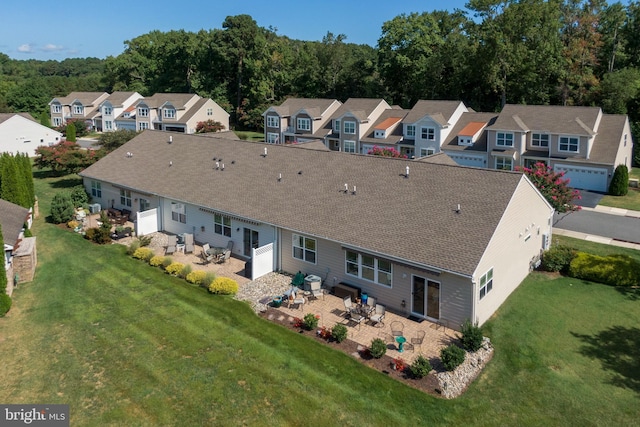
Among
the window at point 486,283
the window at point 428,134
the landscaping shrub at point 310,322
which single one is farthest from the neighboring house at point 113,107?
the window at point 486,283

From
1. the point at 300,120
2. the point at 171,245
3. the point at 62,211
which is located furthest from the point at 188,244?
the point at 300,120

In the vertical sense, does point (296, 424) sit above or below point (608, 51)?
below

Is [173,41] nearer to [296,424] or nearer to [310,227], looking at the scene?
[310,227]

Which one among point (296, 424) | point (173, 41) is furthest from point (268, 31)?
point (296, 424)

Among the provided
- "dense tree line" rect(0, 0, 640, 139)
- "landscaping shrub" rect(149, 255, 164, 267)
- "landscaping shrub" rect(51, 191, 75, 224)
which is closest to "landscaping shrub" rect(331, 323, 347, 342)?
"landscaping shrub" rect(149, 255, 164, 267)

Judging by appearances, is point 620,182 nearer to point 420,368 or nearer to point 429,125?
point 429,125

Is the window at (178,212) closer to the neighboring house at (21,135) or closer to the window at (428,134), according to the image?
the window at (428,134)
